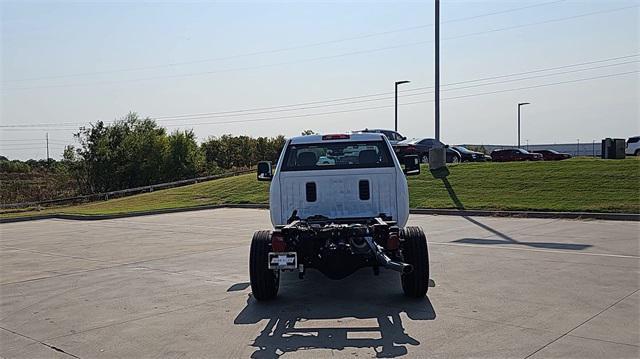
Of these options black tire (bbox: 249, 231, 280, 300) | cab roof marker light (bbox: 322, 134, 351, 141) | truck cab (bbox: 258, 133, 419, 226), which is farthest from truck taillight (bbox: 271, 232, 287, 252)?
cab roof marker light (bbox: 322, 134, 351, 141)

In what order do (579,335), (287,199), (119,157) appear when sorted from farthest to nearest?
(119,157) < (287,199) < (579,335)

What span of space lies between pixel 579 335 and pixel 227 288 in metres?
4.70

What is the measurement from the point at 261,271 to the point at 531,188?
16965mm

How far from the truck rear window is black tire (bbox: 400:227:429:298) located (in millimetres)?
1870

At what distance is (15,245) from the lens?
1585 centimetres

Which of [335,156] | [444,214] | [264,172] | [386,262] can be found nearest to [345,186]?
[335,156]

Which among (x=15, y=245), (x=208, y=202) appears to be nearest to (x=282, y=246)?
(x=15, y=245)

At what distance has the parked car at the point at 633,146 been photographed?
36.6 meters

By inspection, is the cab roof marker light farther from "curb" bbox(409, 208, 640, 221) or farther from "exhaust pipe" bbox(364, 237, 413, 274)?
"curb" bbox(409, 208, 640, 221)

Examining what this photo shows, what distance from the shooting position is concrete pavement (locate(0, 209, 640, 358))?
5.77 m

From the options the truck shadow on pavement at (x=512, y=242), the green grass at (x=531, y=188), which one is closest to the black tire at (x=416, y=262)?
the truck shadow on pavement at (x=512, y=242)

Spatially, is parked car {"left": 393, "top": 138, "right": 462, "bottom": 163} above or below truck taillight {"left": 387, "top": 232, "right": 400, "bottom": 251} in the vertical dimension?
above

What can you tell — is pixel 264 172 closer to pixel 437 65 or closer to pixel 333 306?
pixel 333 306

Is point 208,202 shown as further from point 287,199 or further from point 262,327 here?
point 262,327
